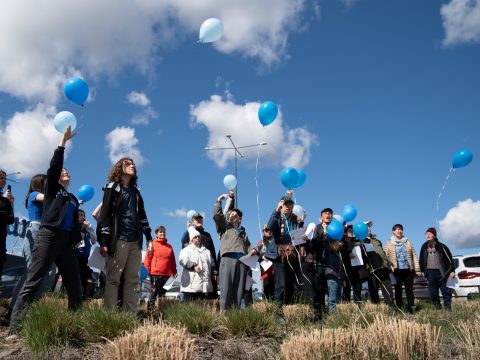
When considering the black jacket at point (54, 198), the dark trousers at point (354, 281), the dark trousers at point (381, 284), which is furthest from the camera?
the dark trousers at point (354, 281)

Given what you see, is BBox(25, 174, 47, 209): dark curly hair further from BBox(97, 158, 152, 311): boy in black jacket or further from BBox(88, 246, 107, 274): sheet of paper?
BBox(88, 246, 107, 274): sheet of paper

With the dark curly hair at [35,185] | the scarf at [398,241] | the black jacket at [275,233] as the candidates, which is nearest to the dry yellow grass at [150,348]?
the dark curly hair at [35,185]

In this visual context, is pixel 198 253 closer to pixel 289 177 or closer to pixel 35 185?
pixel 289 177

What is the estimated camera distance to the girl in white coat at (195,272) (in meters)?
7.36

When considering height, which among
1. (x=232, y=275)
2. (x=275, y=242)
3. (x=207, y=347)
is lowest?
(x=207, y=347)

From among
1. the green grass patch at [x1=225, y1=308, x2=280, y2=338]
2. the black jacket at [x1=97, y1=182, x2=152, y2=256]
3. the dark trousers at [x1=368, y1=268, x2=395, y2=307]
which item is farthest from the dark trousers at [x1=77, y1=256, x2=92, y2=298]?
the dark trousers at [x1=368, y1=268, x2=395, y2=307]

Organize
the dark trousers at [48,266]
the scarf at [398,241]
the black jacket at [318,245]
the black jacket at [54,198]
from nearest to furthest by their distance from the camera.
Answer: the dark trousers at [48,266]
the black jacket at [54,198]
the black jacket at [318,245]
the scarf at [398,241]

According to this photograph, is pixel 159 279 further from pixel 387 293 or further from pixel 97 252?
pixel 387 293

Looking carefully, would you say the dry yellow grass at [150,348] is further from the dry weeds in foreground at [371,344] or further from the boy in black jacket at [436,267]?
the boy in black jacket at [436,267]

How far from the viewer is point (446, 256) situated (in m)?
8.32

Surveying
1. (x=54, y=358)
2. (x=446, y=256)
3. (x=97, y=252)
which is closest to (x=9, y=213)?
(x=97, y=252)

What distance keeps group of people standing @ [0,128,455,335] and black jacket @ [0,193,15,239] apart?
0.04 ft

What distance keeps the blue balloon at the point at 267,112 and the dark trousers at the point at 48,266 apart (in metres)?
4.07

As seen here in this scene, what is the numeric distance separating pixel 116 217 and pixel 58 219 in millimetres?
695
